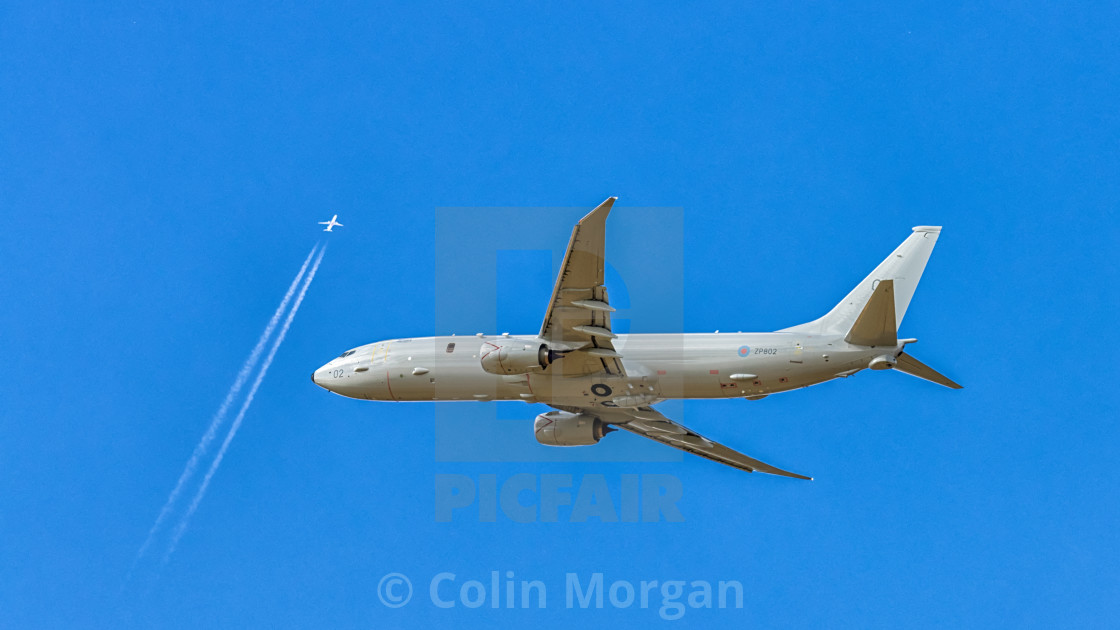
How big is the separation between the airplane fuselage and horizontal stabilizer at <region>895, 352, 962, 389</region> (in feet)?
1.84

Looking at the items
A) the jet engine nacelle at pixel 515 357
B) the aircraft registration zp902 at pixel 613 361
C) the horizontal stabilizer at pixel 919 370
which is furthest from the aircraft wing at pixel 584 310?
the horizontal stabilizer at pixel 919 370

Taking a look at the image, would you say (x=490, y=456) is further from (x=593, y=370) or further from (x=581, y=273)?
(x=581, y=273)

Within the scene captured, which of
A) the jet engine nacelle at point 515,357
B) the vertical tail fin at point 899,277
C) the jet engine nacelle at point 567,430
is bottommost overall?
the jet engine nacelle at point 515,357

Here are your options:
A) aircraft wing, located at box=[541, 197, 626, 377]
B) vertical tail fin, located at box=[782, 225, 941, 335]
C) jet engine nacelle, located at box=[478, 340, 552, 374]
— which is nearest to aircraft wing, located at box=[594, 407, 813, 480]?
aircraft wing, located at box=[541, 197, 626, 377]

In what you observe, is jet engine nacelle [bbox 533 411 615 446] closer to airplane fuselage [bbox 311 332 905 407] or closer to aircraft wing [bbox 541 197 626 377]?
airplane fuselage [bbox 311 332 905 407]

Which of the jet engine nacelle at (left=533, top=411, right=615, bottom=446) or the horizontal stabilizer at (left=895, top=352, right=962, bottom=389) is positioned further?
the jet engine nacelle at (left=533, top=411, right=615, bottom=446)

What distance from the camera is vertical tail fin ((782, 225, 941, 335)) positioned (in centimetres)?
3712

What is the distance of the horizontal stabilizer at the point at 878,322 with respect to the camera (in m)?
32.2

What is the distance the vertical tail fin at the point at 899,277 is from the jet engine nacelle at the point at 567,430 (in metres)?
9.00

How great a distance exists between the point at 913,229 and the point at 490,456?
18650 millimetres

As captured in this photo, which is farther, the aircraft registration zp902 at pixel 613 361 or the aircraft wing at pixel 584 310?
the aircraft registration zp902 at pixel 613 361

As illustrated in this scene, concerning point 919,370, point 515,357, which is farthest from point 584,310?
point 919,370

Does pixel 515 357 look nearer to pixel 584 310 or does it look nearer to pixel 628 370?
pixel 584 310

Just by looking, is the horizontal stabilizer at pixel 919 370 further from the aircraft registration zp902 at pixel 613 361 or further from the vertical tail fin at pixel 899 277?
the vertical tail fin at pixel 899 277
